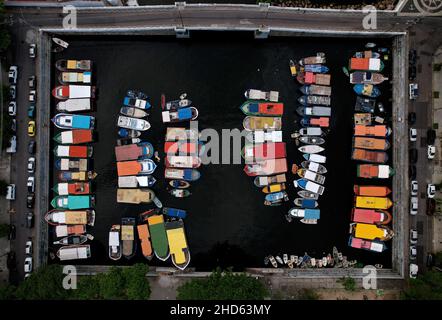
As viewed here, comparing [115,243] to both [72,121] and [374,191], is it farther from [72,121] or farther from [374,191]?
[374,191]

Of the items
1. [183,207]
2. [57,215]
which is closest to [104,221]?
[57,215]

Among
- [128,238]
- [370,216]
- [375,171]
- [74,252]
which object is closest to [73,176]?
[74,252]

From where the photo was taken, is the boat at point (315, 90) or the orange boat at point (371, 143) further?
the boat at point (315, 90)

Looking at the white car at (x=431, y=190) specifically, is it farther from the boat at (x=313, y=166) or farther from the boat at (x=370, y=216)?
→ the boat at (x=313, y=166)

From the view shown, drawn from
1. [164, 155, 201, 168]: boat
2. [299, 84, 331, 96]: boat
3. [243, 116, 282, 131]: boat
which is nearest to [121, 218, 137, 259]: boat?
[164, 155, 201, 168]: boat

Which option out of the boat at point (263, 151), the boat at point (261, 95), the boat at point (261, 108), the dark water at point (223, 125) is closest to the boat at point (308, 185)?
the dark water at point (223, 125)

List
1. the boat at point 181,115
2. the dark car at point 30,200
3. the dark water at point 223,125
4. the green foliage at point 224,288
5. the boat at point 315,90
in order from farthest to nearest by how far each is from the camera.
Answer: the dark water at point 223,125
the boat at point 315,90
the boat at point 181,115
the dark car at point 30,200
the green foliage at point 224,288

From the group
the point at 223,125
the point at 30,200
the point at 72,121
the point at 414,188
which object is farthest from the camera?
the point at 223,125

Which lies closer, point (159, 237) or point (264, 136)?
point (159, 237)
